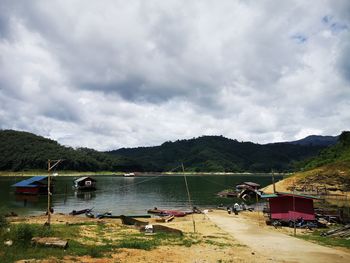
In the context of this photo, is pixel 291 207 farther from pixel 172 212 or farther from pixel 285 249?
pixel 172 212

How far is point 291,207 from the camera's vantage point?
44438 mm

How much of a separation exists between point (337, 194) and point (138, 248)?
7678cm

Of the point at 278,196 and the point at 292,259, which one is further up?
the point at 278,196

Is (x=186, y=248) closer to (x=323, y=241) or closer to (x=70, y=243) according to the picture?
(x=70, y=243)

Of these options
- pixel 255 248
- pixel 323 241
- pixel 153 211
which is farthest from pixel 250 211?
pixel 255 248

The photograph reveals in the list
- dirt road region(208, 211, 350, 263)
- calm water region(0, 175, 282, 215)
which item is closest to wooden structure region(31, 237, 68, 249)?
dirt road region(208, 211, 350, 263)

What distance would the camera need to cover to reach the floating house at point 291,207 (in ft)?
144

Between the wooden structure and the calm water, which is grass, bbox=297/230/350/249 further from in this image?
the calm water

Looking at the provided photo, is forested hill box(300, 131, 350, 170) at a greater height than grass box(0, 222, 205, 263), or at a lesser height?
greater

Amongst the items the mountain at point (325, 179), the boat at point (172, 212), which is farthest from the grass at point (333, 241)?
the mountain at point (325, 179)

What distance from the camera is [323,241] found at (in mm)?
31016

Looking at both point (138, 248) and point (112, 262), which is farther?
point (138, 248)

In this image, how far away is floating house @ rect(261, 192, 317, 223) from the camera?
4391 centimetres

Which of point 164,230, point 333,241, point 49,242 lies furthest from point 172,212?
point 49,242
